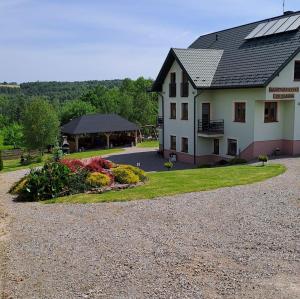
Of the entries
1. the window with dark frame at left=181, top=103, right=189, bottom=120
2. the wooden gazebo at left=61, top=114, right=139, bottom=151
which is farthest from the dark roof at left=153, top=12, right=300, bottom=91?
the wooden gazebo at left=61, top=114, right=139, bottom=151

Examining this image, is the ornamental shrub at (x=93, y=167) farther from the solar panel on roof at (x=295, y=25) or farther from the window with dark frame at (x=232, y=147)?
the solar panel on roof at (x=295, y=25)

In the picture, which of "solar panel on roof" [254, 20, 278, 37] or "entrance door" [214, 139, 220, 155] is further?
"entrance door" [214, 139, 220, 155]

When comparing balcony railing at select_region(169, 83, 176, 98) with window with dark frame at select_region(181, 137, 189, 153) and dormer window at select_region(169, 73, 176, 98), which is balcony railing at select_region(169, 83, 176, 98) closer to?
dormer window at select_region(169, 73, 176, 98)

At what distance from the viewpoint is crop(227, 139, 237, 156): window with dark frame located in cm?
2958

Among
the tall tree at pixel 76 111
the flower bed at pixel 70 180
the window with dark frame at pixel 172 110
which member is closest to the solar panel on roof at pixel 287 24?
the window with dark frame at pixel 172 110

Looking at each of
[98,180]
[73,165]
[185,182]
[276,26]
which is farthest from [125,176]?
[276,26]

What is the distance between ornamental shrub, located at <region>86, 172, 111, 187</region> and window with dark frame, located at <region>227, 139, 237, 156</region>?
13550 millimetres

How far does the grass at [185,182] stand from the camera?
16.6 meters

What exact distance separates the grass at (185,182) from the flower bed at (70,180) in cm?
62

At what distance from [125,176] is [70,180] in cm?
263

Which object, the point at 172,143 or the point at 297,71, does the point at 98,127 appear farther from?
the point at 297,71

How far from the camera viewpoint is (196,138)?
104 ft

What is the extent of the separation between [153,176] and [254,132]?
365 inches

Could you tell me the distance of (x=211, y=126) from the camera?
3112cm
